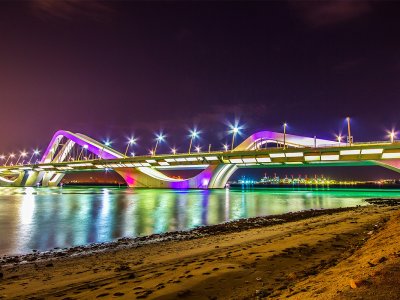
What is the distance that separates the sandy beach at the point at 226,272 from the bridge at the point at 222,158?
48.5m

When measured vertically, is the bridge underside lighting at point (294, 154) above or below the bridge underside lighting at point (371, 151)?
above

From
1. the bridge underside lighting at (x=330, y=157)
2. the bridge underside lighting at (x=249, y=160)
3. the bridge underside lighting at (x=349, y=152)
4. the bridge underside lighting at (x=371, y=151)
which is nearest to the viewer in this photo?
the bridge underside lighting at (x=371, y=151)

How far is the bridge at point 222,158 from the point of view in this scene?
184 ft

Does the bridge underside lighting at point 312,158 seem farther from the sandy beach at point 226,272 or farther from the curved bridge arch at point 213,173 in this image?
the sandy beach at point 226,272

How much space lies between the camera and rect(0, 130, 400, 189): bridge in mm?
56188

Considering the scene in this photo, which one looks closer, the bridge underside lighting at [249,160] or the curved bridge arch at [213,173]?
the bridge underside lighting at [249,160]

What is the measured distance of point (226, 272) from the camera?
6.41 metres

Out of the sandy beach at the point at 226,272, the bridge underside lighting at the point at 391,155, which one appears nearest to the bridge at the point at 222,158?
the bridge underside lighting at the point at 391,155

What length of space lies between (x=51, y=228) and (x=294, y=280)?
1671 centimetres

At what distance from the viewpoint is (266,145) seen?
7406 centimetres

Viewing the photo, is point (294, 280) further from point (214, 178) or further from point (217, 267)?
point (214, 178)

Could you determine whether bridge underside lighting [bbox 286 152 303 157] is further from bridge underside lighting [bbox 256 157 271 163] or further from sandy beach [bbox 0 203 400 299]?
sandy beach [bbox 0 203 400 299]

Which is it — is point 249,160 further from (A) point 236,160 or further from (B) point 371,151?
(B) point 371,151

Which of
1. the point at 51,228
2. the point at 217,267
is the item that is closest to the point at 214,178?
the point at 51,228
